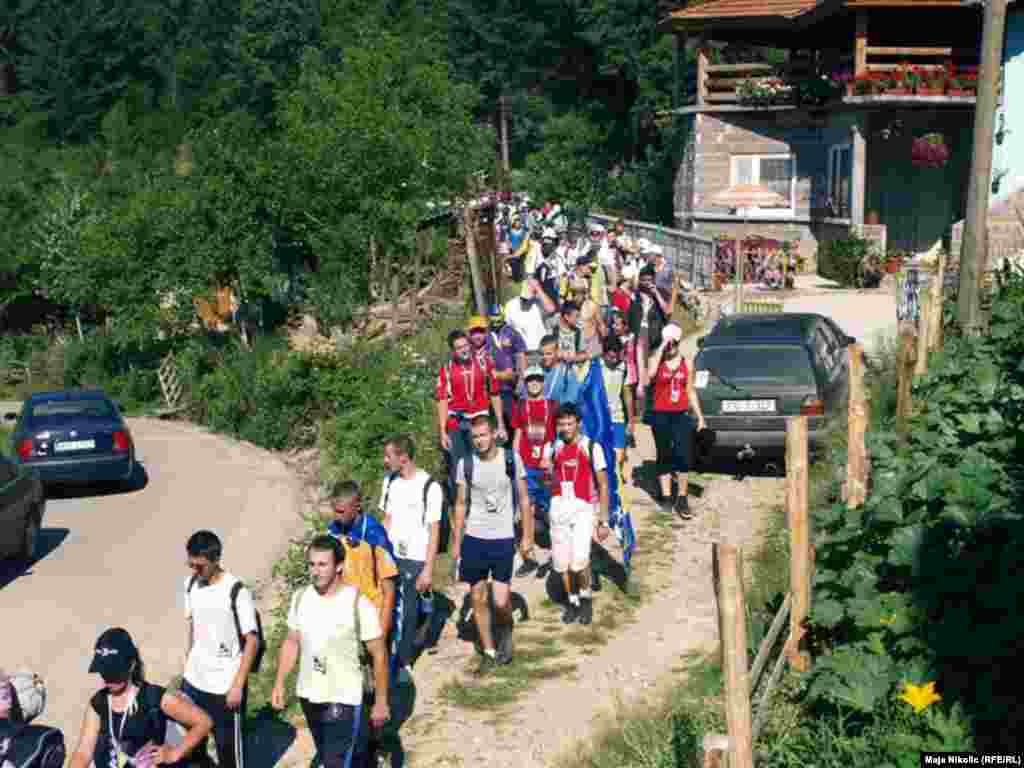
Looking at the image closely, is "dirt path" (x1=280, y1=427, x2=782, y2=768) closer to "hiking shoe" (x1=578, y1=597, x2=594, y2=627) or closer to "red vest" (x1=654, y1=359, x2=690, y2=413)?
"hiking shoe" (x1=578, y1=597, x2=594, y2=627)

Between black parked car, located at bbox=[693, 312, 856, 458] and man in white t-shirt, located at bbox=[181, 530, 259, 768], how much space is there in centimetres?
787

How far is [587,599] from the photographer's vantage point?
1091 centimetres

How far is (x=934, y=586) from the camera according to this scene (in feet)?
24.3

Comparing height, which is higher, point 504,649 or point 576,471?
point 576,471

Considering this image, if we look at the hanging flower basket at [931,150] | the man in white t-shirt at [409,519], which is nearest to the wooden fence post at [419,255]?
the hanging flower basket at [931,150]

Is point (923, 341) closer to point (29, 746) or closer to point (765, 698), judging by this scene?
point (765, 698)

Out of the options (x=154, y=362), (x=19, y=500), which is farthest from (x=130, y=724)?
(x=154, y=362)

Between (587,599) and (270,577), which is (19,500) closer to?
(270,577)

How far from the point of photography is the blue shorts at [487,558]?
32.4 ft

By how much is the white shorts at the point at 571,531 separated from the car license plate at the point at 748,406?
4.55 metres

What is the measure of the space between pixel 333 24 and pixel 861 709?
81028 mm

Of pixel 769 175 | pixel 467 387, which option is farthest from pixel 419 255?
pixel 467 387

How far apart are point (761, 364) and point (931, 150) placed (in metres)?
17.2

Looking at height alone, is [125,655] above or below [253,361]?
above
